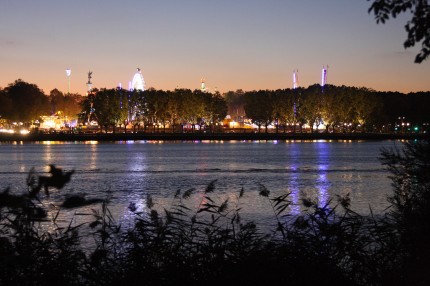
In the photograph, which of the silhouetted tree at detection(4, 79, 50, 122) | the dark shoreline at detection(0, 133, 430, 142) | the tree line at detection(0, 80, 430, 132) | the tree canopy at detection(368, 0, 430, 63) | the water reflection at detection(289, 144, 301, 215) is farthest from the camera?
the silhouetted tree at detection(4, 79, 50, 122)

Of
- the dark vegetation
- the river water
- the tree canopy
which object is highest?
the tree canopy

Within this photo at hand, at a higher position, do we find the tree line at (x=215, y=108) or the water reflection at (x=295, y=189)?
the tree line at (x=215, y=108)

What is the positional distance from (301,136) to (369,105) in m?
17.9

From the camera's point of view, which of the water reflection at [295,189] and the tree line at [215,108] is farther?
the tree line at [215,108]

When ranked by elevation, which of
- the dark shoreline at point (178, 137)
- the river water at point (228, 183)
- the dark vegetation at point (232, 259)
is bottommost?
the dark shoreline at point (178, 137)

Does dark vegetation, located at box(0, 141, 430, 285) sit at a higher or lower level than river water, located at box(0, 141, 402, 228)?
higher

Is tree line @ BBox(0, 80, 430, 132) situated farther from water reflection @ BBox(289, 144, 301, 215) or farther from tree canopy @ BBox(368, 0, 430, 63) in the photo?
tree canopy @ BBox(368, 0, 430, 63)

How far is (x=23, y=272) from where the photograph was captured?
10195 millimetres

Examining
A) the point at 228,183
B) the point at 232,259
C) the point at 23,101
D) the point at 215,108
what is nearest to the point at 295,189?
the point at 228,183

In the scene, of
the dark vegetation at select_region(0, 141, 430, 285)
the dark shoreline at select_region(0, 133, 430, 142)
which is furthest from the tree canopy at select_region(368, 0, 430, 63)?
the dark shoreline at select_region(0, 133, 430, 142)

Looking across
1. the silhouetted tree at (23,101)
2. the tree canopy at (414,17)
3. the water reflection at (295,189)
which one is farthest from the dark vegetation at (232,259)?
the silhouetted tree at (23,101)

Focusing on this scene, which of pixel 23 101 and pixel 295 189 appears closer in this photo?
pixel 295 189

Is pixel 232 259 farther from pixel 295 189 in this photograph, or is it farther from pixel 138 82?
pixel 138 82

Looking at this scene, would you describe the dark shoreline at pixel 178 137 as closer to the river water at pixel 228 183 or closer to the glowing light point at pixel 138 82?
the glowing light point at pixel 138 82
